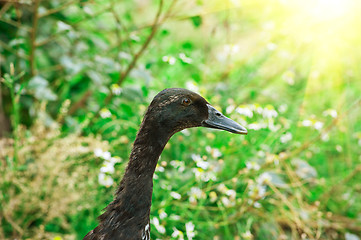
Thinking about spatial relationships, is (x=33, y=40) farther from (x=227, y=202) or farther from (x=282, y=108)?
(x=282, y=108)

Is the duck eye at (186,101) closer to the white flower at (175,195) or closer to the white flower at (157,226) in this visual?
the white flower at (175,195)

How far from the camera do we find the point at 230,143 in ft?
7.82

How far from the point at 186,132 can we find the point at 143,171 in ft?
3.14

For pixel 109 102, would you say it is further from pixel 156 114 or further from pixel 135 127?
pixel 156 114

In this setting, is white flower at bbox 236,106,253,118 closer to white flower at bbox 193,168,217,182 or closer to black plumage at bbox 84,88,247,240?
white flower at bbox 193,168,217,182

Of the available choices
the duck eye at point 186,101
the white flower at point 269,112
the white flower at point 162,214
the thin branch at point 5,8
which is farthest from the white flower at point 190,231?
the thin branch at point 5,8

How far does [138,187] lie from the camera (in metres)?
1.71

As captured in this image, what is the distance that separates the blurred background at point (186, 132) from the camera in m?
2.36

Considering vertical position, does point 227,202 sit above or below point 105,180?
below

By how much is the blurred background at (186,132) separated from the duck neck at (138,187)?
0.36 metres

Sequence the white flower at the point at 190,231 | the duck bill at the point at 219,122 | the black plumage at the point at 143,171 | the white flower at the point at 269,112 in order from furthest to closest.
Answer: the white flower at the point at 269,112 < the white flower at the point at 190,231 < the duck bill at the point at 219,122 < the black plumage at the point at 143,171

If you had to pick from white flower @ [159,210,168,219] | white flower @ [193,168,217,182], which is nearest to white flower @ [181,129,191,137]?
white flower @ [193,168,217,182]

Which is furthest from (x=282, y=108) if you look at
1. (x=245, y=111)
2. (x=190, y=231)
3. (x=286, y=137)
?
(x=190, y=231)

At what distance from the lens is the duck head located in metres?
1.74
